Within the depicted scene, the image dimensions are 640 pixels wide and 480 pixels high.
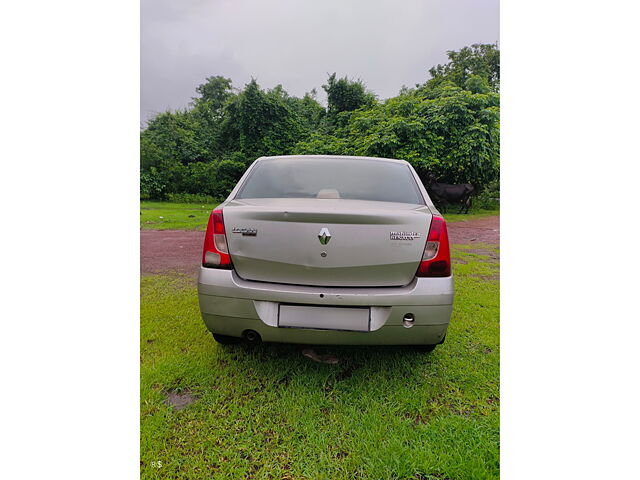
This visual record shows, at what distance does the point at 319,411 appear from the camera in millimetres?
1670

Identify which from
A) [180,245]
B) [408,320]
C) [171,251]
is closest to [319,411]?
[408,320]

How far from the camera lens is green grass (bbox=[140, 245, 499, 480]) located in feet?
4.50

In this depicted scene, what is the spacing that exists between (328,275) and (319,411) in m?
0.71

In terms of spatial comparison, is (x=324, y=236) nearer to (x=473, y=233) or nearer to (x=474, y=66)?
(x=473, y=233)

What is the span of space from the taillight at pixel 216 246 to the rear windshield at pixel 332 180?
0.37 meters

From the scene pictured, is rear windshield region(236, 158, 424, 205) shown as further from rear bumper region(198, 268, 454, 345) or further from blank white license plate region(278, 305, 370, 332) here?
blank white license plate region(278, 305, 370, 332)

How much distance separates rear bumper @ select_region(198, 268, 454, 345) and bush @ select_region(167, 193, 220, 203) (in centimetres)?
1492

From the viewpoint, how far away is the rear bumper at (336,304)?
166 cm

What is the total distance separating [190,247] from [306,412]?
496cm

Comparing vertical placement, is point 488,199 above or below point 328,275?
above

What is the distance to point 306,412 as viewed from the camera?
1651mm

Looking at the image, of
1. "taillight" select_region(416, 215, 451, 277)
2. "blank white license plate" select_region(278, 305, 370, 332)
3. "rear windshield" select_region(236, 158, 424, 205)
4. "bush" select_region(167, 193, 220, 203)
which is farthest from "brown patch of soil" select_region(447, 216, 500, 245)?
"bush" select_region(167, 193, 220, 203)

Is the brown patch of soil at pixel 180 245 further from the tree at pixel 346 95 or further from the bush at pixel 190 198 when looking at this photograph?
the tree at pixel 346 95

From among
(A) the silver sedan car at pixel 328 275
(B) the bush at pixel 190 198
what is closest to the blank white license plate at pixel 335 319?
(A) the silver sedan car at pixel 328 275
